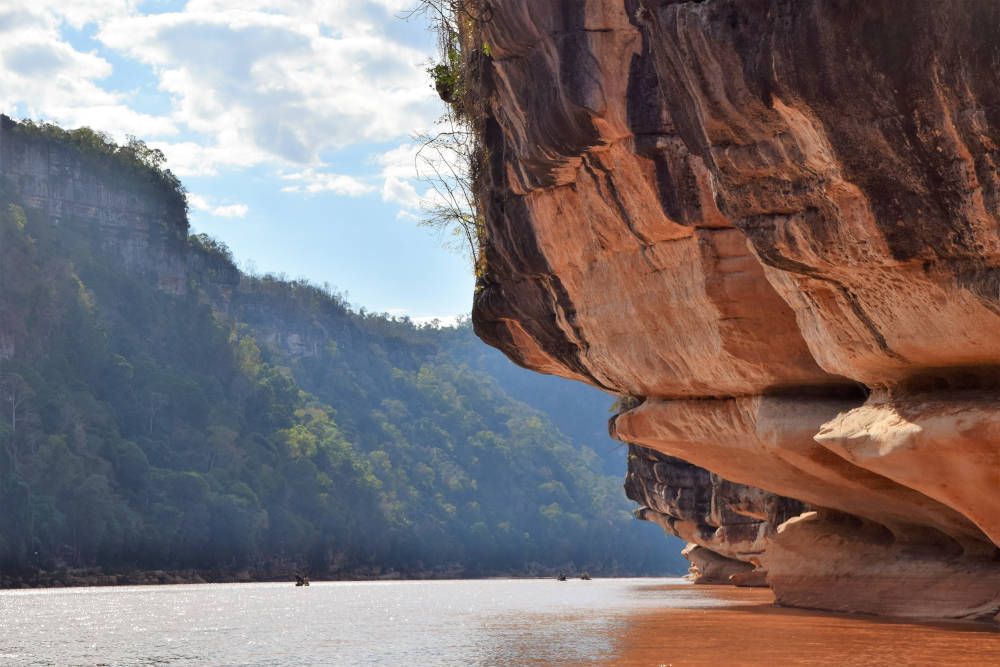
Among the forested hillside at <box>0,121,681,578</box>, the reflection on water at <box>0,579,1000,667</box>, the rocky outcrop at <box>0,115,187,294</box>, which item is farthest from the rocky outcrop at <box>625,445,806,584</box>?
the rocky outcrop at <box>0,115,187,294</box>

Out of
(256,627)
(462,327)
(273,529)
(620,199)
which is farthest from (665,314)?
(462,327)

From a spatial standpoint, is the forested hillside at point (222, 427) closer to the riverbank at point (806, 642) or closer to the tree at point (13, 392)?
the tree at point (13, 392)

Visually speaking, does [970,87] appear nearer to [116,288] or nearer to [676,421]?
[676,421]

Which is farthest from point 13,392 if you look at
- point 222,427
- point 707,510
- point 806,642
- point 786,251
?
point 786,251

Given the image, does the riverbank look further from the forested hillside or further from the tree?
the tree

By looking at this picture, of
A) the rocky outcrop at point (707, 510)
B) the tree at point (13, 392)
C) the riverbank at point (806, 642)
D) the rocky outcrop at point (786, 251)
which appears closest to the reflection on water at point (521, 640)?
the riverbank at point (806, 642)

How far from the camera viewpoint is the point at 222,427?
320ft

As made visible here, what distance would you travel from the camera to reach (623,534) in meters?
139

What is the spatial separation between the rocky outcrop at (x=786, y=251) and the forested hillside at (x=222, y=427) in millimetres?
57560

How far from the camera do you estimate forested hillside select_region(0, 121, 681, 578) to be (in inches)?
3194

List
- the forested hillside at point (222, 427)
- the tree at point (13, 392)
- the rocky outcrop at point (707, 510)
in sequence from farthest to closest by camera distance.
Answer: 1. the forested hillside at point (222, 427)
2. the tree at point (13, 392)
3. the rocky outcrop at point (707, 510)

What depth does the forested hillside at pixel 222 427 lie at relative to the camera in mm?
81125

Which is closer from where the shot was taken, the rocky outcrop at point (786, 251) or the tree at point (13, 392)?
the rocky outcrop at point (786, 251)

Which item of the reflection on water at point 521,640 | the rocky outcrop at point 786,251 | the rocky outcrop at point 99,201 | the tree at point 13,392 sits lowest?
the reflection on water at point 521,640
